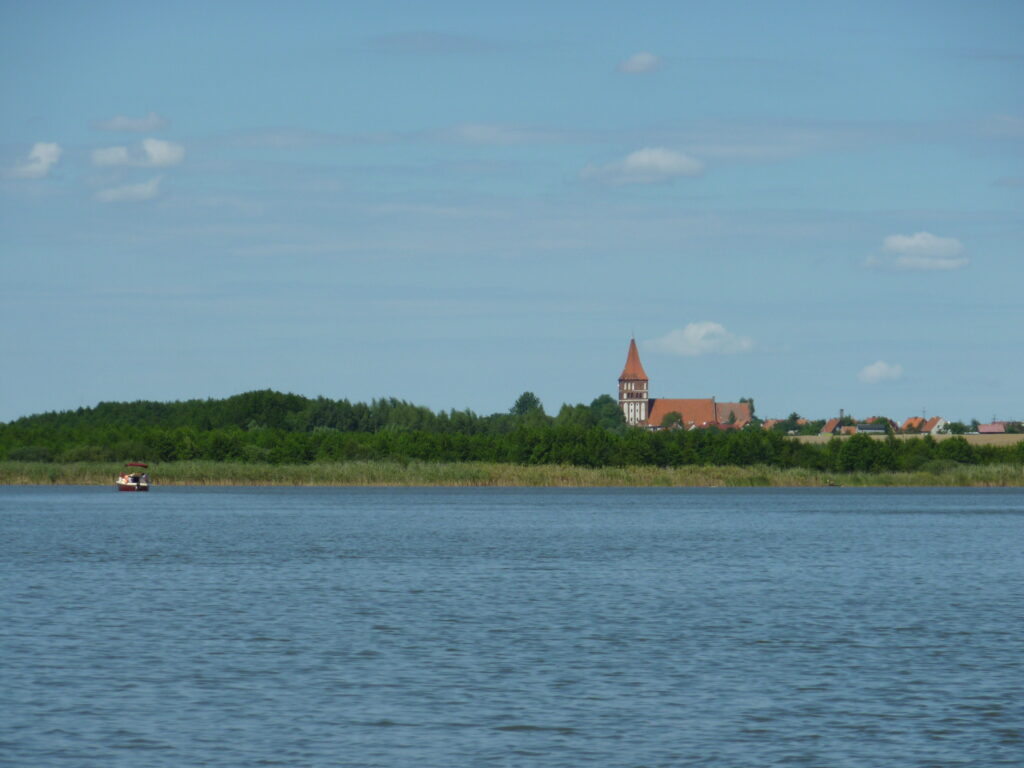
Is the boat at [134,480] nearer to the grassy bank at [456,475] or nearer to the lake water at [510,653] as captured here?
the grassy bank at [456,475]

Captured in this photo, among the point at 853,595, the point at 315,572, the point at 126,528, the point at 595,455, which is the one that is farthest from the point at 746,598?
the point at 595,455

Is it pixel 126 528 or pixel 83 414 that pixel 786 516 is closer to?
pixel 126 528

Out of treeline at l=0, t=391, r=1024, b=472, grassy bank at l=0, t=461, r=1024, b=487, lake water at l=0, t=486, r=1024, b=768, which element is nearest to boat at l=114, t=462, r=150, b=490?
grassy bank at l=0, t=461, r=1024, b=487

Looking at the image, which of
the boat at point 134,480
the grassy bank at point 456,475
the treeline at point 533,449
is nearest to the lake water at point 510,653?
the grassy bank at point 456,475

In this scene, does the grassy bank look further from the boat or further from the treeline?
the treeline

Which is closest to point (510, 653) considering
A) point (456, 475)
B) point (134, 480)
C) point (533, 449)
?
point (456, 475)

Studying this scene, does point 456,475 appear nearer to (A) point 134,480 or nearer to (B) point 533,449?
(B) point 533,449

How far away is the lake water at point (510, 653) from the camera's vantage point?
53.8 ft

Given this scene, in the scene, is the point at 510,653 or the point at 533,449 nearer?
the point at 510,653

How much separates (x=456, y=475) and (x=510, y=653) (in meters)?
86.4

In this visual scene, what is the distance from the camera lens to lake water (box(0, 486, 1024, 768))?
16406 millimetres

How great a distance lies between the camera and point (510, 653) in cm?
2352

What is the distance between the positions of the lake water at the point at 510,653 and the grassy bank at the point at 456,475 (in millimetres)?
55969

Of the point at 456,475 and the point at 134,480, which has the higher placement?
the point at 456,475
